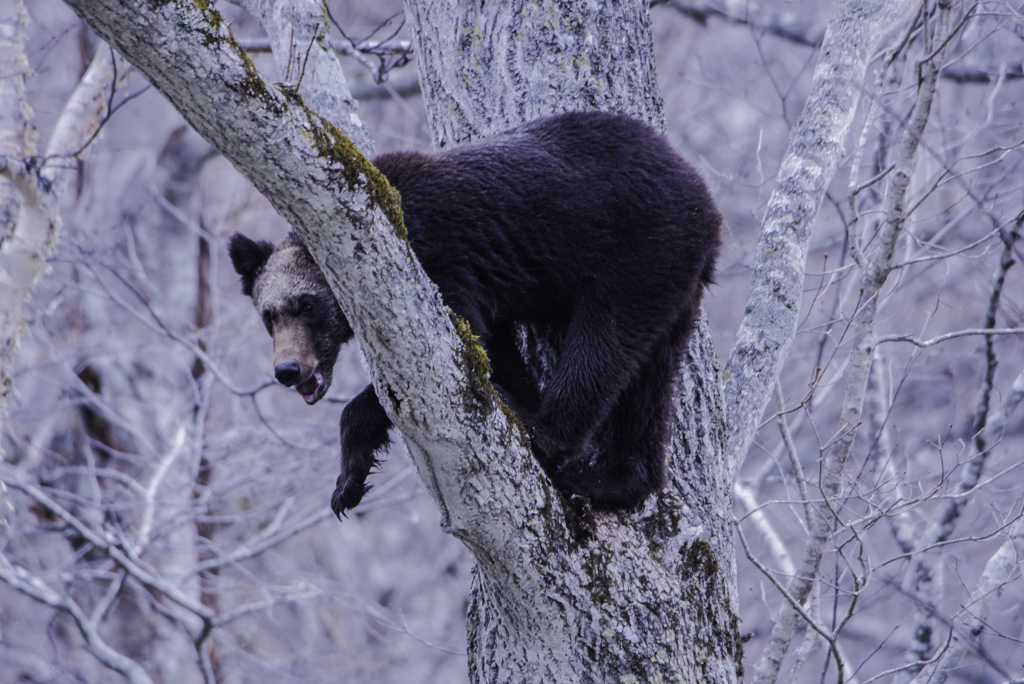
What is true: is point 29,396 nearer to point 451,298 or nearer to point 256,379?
point 256,379

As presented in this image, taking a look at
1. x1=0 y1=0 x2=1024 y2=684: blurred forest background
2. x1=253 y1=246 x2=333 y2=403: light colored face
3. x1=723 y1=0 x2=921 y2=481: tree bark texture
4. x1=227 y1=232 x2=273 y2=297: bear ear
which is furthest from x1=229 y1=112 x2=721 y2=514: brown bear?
x1=0 y1=0 x2=1024 y2=684: blurred forest background

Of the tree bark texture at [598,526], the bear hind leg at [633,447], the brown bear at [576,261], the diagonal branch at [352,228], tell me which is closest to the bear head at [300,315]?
the brown bear at [576,261]

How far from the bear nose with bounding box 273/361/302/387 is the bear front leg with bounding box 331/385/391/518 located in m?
0.32

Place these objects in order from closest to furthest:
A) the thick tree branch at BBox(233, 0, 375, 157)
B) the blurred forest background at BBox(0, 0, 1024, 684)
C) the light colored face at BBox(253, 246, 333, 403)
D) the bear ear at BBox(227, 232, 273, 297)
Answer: the light colored face at BBox(253, 246, 333, 403), the thick tree branch at BBox(233, 0, 375, 157), the bear ear at BBox(227, 232, 273, 297), the blurred forest background at BBox(0, 0, 1024, 684)

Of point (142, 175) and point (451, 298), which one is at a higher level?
point (142, 175)

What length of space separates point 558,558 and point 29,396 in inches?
404

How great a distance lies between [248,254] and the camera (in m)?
4.48

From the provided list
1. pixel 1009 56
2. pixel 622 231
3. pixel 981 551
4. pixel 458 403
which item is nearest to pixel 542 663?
pixel 458 403

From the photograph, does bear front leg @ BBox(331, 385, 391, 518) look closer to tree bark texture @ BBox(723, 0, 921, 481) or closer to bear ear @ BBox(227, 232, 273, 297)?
bear ear @ BBox(227, 232, 273, 297)

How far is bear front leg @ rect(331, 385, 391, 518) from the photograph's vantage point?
3566 mm

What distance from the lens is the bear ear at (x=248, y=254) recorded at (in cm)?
444

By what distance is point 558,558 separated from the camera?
9.82 feet

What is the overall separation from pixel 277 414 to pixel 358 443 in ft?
27.1

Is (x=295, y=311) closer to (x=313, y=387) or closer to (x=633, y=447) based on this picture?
(x=313, y=387)
